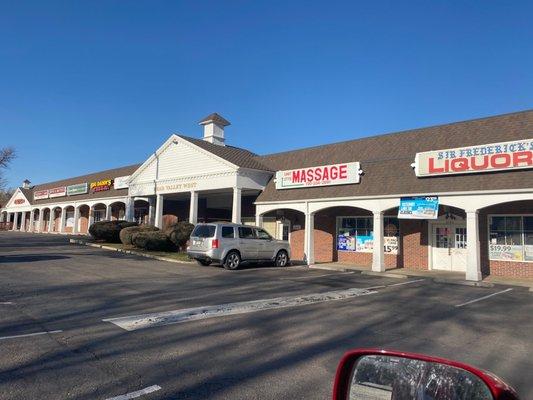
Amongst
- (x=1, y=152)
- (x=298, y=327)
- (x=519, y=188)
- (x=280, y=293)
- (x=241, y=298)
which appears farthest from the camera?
(x=1, y=152)

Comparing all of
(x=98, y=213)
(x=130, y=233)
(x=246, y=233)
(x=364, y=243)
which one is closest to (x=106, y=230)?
(x=130, y=233)

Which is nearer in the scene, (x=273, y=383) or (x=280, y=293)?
(x=273, y=383)

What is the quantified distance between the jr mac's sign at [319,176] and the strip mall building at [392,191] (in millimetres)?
58

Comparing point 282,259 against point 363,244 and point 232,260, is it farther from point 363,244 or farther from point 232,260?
point 363,244

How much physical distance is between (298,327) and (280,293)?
405 cm

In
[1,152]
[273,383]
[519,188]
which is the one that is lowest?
[273,383]

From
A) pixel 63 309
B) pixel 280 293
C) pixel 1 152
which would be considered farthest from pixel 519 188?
pixel 1 152

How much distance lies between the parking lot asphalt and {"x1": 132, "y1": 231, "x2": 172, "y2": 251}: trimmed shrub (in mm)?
10782

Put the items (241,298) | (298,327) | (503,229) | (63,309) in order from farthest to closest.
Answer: (503,229)
(241,298)
(63,309)
(298,327)

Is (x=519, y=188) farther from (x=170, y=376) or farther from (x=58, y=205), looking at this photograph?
(x=58, y=205)

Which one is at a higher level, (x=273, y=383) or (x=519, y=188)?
(x=519, y=188)

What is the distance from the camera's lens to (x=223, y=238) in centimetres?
1820

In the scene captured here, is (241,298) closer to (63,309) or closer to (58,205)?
(63,309)

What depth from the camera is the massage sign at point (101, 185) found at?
4081 centimetres
